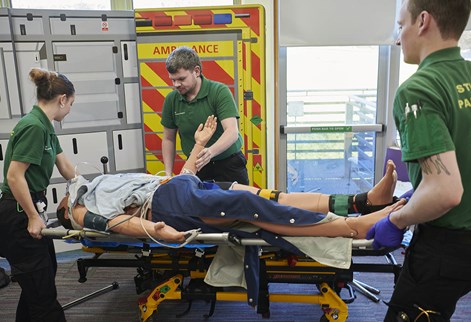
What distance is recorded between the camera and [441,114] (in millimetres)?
1065

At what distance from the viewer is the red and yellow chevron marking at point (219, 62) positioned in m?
3.05

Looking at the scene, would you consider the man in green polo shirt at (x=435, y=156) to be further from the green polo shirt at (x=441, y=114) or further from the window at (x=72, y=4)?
the window at (x=72, y=4)

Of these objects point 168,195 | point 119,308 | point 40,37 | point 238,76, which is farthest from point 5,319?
point 238,76

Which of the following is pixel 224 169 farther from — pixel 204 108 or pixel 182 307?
pixel 182 307

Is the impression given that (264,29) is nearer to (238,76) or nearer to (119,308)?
(238,76)

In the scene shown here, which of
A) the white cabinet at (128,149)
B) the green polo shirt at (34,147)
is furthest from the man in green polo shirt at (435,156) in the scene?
the white cabinet at (128,149)

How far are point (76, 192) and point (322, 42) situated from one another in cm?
240

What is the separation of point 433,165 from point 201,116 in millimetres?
1556

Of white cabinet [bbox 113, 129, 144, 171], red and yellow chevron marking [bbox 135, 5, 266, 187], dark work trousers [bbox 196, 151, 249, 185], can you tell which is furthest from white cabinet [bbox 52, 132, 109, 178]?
dark work trousers [bbox 196, 151, 249, 185]

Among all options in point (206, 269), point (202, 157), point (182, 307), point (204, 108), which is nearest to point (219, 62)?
point (204, 108)

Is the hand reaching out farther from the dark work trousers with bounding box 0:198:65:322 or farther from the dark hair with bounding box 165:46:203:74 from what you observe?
the dark work trousers with bounding box 0:198:65:322

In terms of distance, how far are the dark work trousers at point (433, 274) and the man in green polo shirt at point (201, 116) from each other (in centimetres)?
123

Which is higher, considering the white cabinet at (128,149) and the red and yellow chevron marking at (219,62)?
the red and yellow chevron marking at (219,62)

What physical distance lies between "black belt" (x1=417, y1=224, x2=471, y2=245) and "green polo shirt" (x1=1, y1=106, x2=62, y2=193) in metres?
1.57
